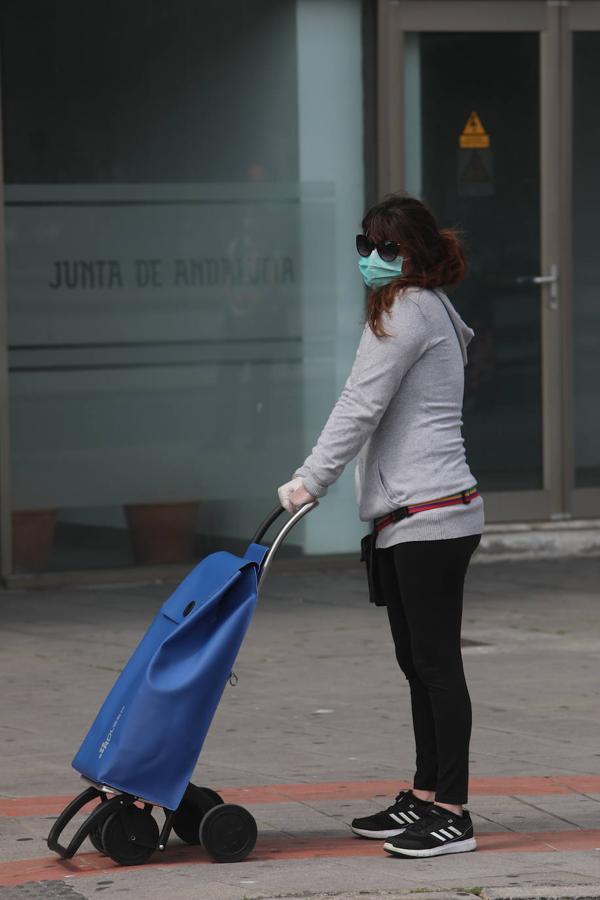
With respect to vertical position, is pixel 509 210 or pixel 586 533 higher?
pixel 509 210

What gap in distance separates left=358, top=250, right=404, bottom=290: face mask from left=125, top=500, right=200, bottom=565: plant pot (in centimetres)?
570

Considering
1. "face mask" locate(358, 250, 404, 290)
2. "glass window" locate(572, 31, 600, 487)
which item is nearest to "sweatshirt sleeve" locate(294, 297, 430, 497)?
"face mask" locate(358, 250, 404, 290)

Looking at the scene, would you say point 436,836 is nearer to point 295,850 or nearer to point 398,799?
point 398,799

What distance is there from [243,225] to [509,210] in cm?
158

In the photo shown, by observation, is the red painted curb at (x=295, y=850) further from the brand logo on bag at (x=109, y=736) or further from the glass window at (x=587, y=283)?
the glass window at (x=587, y=283)

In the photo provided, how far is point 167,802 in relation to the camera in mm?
4934

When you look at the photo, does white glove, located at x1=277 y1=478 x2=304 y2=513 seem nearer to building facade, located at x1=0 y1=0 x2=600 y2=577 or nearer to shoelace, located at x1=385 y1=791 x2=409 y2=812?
shoelace, located at x1=385 y1=791 x2=409 y2=812

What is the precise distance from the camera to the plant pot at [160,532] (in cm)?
1070

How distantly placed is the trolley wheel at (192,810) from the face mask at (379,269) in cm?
143

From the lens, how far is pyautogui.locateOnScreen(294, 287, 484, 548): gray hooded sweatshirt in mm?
5035

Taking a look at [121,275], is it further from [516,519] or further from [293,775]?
[293,775]

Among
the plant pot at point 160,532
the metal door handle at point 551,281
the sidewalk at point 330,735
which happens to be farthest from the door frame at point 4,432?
the metal door handle at point 551,281

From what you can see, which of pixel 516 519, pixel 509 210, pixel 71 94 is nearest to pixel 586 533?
pixel 516 519

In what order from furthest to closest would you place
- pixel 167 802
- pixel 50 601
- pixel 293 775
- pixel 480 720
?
1. pixel 50 601
2. pixel 480 720
3. pixel 293 775
4. pixel 167 802
